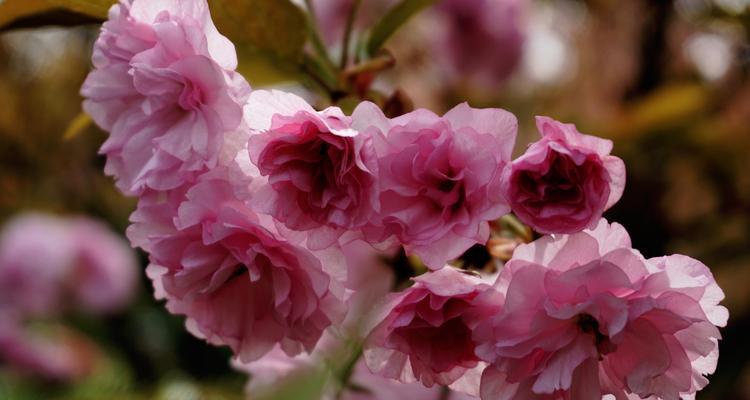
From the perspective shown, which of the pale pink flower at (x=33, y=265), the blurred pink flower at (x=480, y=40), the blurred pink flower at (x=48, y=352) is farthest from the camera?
the pale pink flower at (x=33, y=265)

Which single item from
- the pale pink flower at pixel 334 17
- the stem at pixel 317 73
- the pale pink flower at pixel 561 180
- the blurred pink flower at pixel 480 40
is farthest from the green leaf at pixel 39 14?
the blurred pink flower at pixel 480 40

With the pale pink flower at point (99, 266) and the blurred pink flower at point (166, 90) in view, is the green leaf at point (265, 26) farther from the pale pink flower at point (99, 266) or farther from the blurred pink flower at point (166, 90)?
the pale pink flower at point (99, 266)

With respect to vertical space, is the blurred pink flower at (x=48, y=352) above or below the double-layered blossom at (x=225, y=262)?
below

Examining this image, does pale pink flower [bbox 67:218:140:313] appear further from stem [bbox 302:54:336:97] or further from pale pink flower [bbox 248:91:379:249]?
pale pink flower [bbox 248:91:379:249]

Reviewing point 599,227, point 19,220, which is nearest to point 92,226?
point 19,220

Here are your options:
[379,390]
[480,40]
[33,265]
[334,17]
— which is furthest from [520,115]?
[33,265]

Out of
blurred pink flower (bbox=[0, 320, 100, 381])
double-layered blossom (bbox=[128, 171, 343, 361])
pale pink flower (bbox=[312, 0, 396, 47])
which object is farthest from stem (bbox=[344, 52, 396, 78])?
blurred pink flower (bbox=[0, 320, 100, 381])

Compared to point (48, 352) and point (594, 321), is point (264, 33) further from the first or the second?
point (48, 352)
